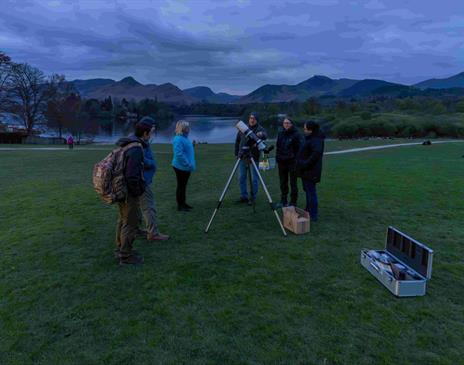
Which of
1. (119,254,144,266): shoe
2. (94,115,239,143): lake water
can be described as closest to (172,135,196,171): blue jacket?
(119,254,144,266): shoe

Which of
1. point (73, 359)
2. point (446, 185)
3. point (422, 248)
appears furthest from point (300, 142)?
point (446, 185)

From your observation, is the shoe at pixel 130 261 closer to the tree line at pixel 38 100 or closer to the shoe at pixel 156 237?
the shoe at pixel 156 237

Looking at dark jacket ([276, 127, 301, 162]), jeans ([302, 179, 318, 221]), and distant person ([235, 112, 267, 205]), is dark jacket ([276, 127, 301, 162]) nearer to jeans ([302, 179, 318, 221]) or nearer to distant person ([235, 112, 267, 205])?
distant person ([235, 112, 267, 205])

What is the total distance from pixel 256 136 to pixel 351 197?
12.8 feet

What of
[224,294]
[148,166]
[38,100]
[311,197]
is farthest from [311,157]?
[38,100]

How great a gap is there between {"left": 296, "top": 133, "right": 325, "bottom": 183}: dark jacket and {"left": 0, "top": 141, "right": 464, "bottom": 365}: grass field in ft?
3.31

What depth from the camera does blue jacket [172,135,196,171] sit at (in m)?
6.93

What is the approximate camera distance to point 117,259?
5184 millimetres

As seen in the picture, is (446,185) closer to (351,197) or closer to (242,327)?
(351,197)

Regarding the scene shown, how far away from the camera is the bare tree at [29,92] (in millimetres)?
49747

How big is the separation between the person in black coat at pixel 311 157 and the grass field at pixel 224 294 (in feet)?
2.94

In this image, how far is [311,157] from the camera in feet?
21.6

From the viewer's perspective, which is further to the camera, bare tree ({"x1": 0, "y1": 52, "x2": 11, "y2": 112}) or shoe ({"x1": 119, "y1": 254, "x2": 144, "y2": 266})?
bare tree ({"x1": 0, "y1": 52, "x2": 11, "y2": 112})

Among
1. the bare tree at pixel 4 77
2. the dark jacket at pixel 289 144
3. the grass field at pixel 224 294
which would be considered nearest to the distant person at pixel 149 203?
the grass field at pixel 224 294
